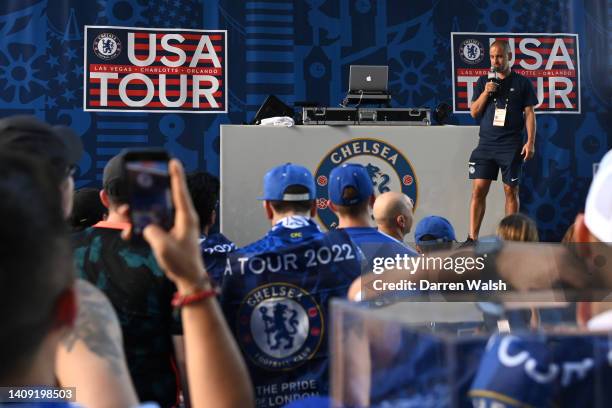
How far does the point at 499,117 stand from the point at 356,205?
3056 millimetres

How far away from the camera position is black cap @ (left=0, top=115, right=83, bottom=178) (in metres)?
1.20

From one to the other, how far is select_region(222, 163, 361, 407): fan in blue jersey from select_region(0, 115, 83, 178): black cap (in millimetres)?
720

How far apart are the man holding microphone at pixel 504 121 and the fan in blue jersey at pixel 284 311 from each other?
337 centimetres

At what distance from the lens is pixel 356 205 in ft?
8.45

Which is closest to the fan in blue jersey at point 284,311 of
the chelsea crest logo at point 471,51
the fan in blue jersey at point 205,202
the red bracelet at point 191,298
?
the fan in blue jersey at point 205,202

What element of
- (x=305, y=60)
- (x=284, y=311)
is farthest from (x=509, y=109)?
(x=284, y=311)

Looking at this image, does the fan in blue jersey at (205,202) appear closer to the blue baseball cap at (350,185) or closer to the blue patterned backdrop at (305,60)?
the blue baseball cap at (350,185)

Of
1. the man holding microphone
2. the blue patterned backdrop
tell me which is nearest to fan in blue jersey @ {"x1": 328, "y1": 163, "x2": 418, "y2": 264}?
the man holding microphone

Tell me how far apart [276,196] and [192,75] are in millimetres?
4399

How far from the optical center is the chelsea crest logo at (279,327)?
1.85 meters

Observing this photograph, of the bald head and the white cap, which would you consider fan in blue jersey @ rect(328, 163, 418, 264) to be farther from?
Answer: the white cap

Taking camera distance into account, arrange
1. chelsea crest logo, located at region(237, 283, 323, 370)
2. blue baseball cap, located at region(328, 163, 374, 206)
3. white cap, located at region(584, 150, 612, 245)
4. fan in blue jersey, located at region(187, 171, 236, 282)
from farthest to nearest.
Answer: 1. blue baseball cap, located at region(328, 163, 374, 206)
2. fan in blue jersey, located at region(187, 171, 236, 282)
3. chelsea crest logo, located at region(237, 283, 323, 370)
4. white cap, located at region(584, 150, 612, 245)

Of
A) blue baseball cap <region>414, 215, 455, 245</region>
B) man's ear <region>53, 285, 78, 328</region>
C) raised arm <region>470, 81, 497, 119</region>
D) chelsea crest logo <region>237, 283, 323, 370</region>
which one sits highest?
raised arm <region>470, 81, 497, 119</region>

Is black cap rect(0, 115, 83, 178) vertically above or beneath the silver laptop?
beneath
